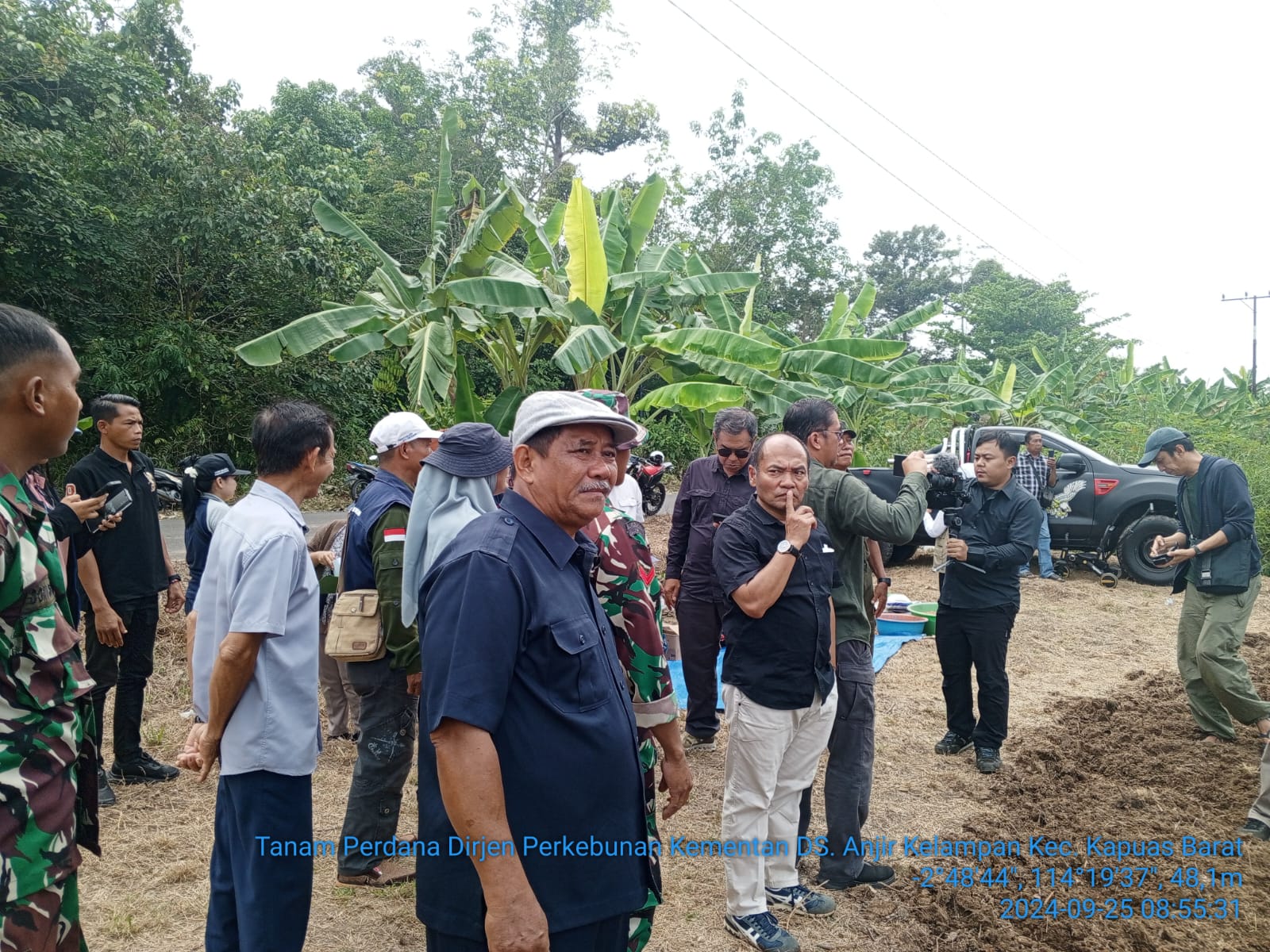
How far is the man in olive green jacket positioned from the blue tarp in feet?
7.80

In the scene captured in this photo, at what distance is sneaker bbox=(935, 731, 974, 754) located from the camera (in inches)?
216

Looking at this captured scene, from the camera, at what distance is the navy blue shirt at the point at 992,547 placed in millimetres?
5160

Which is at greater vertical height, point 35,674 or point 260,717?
point 35,674

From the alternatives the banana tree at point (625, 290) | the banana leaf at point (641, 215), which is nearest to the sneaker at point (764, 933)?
the banana tree at point (625, 290)

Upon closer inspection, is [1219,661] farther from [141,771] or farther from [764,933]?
[141,771]

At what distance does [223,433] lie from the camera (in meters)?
14.7

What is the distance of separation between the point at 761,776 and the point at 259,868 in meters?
1.74

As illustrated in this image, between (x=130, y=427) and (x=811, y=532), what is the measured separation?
139 inches

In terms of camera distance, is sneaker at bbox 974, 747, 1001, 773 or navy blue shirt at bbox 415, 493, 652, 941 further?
sneaker at bbox 974, 747, 1001, 773

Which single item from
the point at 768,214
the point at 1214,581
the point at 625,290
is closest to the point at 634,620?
the point at 1214,581

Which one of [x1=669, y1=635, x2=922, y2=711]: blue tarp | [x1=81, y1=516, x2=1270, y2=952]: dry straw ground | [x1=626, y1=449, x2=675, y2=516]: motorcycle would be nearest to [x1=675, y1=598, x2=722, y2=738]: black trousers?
[x1=81, y1=516, x2=1270, y2=952]: dry straw ground

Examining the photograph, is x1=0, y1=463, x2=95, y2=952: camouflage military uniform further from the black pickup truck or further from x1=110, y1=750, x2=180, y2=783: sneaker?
the black pickup truck

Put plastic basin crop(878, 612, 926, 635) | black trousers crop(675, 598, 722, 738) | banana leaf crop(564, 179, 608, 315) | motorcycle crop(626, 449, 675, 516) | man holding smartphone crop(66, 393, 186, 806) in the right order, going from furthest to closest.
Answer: motorcycle crop(626, 449, 675, 516) < banana leaf crop(564, 179, 608, 315) < plastic basin crop(878, 612, 926, 635) < black trousers crop(675, 598, 722, 738) < man holding smartphone crop(66, 393, 186, 806)

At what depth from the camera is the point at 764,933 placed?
3.32 metres
